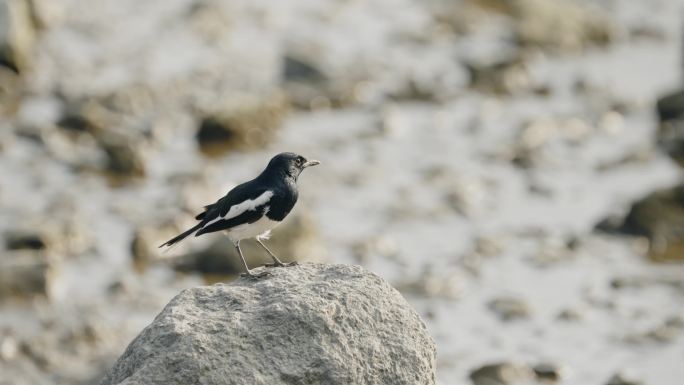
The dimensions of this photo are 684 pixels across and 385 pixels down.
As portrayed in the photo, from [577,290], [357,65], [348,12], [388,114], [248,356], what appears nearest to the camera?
[248,356]

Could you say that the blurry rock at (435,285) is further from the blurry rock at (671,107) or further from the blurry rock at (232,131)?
the blurry rock at (671,107)

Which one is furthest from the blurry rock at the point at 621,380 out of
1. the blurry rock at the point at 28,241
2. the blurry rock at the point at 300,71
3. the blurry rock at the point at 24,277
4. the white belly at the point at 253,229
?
the blurry rock at the point at 300,71

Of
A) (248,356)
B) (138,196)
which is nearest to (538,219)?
(138,196)

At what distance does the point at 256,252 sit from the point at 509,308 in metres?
3.47

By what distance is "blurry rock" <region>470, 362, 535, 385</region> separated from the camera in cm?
1354

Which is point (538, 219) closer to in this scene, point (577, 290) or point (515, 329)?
point (577, 290)

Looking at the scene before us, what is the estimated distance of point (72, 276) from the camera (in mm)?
15484

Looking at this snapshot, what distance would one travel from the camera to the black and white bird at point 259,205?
8992 millimetres

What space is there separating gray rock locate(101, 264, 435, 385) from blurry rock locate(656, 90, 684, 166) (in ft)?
43.4

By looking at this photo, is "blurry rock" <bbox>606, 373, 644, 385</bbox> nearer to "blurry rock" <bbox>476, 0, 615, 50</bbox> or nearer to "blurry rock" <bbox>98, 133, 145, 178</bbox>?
"blurry rock" <bbox>98, 133, 145, 178</bbox>

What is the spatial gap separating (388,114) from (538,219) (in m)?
4.15

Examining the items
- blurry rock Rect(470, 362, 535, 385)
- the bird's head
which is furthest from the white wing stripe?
blurry rock Rect(470, 362, 535, 385)

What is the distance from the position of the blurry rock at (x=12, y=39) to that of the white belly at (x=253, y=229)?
42.6 feet

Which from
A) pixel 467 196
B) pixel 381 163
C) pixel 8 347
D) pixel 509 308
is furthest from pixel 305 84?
pixel 8 347
